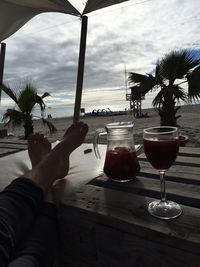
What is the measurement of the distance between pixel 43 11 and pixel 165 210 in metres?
3.88

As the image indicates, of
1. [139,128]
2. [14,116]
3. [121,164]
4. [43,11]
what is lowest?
[139,128]

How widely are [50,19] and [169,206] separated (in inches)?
168

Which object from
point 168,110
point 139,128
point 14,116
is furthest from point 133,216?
point 139,128

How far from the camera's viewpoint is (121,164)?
1100 millimetres

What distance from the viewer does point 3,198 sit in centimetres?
92

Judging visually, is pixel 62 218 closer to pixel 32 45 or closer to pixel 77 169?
pixel 77 169

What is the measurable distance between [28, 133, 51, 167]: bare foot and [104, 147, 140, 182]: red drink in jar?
479 mm

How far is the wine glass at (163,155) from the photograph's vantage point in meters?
0.82

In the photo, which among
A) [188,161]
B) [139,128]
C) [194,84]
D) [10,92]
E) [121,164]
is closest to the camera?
[121,164]

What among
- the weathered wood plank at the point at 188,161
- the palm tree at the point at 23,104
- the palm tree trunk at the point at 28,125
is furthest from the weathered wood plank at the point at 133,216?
the palm tree at the point at 23,104

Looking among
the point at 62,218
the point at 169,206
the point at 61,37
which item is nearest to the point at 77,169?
the point at 62,218

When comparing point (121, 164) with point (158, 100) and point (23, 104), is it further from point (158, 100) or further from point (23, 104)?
point (23, 104)

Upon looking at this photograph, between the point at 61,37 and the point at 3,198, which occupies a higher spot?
the point at 61,37

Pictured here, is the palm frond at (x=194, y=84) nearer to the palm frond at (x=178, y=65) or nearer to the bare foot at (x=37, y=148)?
the palm frond at (x=178, y=65)
